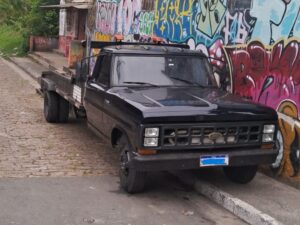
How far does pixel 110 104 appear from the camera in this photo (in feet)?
23.7

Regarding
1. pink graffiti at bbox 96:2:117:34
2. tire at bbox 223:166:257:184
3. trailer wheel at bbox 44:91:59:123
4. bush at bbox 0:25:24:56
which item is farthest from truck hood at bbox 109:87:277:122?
bush at bbox 0:25:24:56

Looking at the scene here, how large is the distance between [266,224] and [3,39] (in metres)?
33.2

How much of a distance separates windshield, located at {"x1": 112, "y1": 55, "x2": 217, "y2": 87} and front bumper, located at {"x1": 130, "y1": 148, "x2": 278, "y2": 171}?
1527 millimetres

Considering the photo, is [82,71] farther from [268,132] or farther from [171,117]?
[268,132]

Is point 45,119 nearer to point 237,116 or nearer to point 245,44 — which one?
point 245,44

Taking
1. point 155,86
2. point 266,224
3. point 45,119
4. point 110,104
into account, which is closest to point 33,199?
point 110,104

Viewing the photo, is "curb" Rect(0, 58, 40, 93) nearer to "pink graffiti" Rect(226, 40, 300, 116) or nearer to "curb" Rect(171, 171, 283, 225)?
"pink graffiti" Rect(226, 40, 300, 116)

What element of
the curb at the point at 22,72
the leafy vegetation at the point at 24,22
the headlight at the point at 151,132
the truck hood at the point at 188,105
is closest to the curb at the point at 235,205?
the truck hood at the point at 188,105

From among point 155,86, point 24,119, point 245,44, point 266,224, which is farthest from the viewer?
point 24,119

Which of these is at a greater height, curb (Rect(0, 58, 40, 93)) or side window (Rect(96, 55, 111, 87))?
side window (Rect(96, 55, 111, 87))

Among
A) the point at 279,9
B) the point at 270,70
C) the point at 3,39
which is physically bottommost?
the point at 3,39

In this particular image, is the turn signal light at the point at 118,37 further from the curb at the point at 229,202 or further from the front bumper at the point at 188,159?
the front bumper at the point at 188,159

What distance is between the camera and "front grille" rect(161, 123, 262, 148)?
6355 millimetres

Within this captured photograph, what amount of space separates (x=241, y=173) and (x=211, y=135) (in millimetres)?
1135
